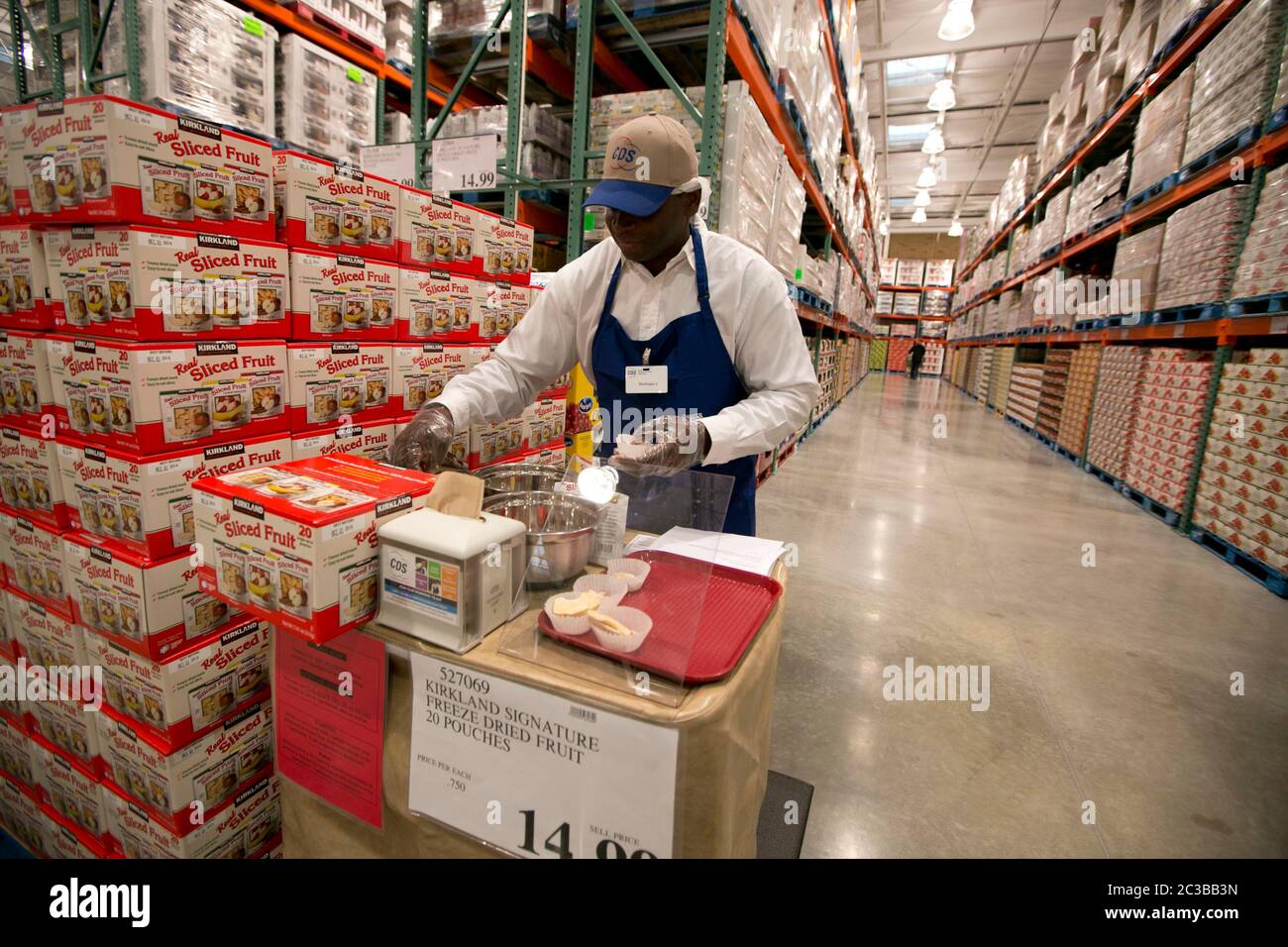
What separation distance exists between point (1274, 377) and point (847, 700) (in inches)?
136

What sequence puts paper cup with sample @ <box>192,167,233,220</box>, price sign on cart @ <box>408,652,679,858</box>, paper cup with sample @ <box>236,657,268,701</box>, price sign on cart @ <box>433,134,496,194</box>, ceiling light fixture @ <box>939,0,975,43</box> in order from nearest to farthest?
1. price sign on cart @ <box>408,652,679,858</box>
2. paper cup with sample @ <box>192,167,233,220</box>
3. paper cup with sample @ <box>236,657,268,701</box>
4. price sign on cart @ <box>433,134,496,194</box>
5. ceiling light fixture @ <box>939,0,975,43</box>

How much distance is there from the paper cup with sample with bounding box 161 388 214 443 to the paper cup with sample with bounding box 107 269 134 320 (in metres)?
0.16

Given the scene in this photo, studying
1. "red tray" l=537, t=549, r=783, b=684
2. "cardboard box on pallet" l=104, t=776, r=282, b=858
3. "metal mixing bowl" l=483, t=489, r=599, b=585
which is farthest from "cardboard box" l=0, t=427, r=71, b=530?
"red tray" l=537, t=549, r=783, b=684

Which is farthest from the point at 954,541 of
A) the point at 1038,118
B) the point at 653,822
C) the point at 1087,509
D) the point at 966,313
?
the point at 966,313

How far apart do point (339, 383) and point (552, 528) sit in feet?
2.35

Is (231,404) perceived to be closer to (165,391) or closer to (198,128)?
(165,391)

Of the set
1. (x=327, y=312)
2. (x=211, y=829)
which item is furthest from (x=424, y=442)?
(x=211, y=829)

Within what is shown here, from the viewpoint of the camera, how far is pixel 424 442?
149 cm

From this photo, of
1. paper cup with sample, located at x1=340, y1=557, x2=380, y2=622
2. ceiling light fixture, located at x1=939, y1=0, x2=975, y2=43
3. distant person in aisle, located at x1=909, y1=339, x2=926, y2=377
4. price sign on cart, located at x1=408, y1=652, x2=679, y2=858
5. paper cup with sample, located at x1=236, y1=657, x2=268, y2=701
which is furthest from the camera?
distant person in aisle, located at x1=909, y1=339, x2=926, y2=377

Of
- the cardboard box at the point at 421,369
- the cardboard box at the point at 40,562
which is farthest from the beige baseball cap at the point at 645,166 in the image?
the cardboard box at the point at 40,562

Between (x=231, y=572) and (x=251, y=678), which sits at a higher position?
(x=231, y=572)

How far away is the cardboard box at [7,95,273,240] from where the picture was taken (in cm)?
108

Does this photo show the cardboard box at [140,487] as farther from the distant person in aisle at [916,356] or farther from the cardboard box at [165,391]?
the distant person in aisle at [916,356]

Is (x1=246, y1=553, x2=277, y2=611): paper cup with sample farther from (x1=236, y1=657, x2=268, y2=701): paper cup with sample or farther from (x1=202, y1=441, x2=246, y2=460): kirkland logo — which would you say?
(x1=236, y1=657, x2=268, y2=701): paper cup with sample
